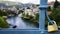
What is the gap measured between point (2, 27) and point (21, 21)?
0.24m

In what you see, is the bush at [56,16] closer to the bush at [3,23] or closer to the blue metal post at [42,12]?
the blue metal post at [42,12]

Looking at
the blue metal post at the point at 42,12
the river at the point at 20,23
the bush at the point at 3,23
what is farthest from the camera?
the river at the point at 20,23

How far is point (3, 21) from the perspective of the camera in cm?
131

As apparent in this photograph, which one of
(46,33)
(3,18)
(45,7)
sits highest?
(45,7)

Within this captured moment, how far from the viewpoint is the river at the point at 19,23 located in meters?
1.42

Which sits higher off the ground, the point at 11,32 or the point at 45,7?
the point at 45,7

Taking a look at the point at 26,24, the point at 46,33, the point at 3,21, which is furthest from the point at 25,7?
the point at 46,33

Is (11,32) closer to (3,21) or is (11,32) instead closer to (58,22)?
(3,21)

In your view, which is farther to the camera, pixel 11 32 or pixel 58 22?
pixel 58 22

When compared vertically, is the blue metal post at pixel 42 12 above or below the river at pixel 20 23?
above

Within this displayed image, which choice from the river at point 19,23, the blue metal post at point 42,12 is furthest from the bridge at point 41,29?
the river at point 19,23

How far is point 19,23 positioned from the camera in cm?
145

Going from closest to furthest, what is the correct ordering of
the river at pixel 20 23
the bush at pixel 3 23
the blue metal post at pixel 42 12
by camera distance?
the blue metal post at pixel 42 12, the bush at pixel 3 23, the river at pixel 20 23

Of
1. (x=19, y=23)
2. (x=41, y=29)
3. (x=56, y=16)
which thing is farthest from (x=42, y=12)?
(x=19, y=23)
